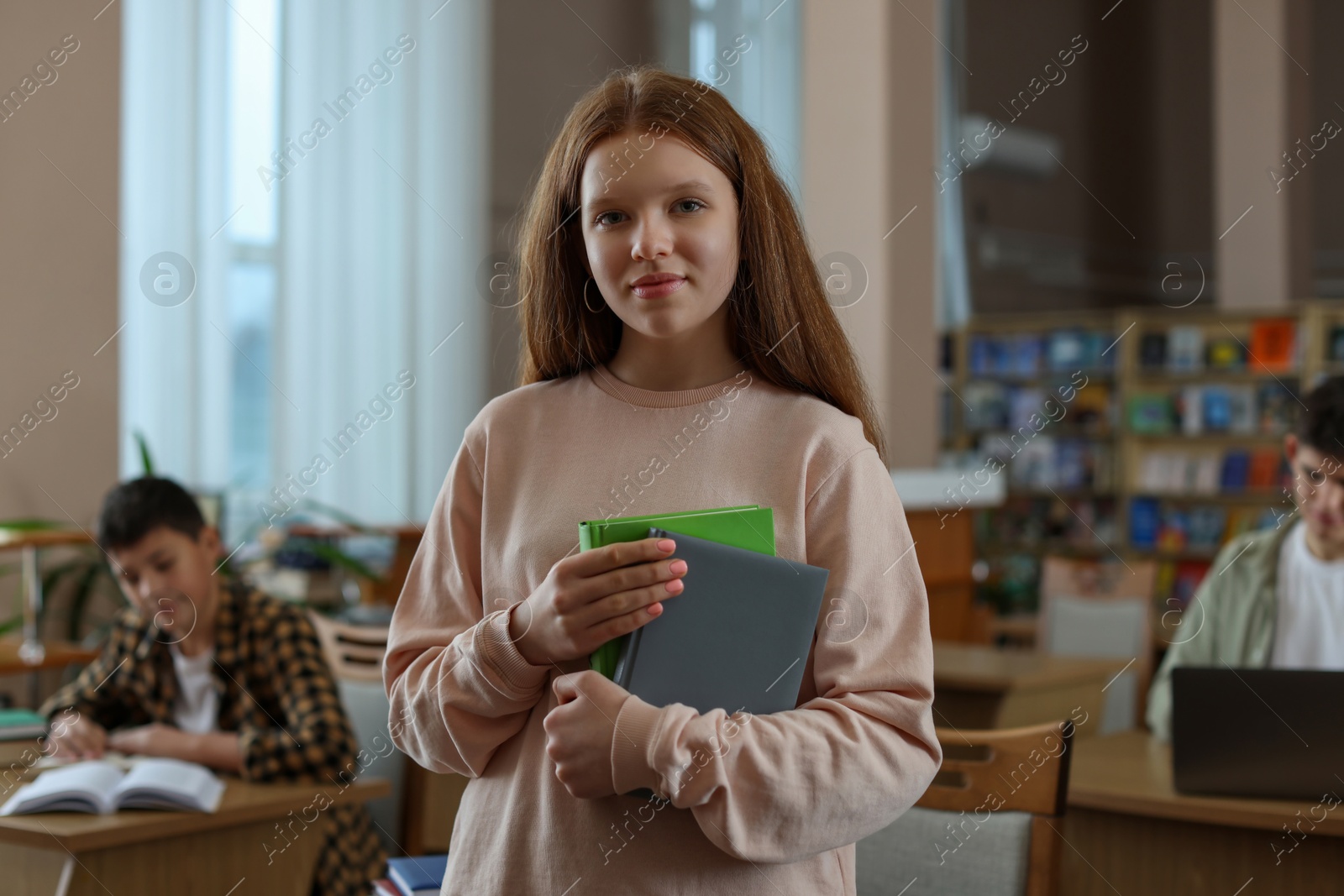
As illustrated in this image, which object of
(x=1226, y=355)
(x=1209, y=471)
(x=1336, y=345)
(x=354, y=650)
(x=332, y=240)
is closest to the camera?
(x=354, y=650)

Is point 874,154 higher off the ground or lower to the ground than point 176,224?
higher

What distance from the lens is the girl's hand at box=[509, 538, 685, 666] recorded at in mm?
919

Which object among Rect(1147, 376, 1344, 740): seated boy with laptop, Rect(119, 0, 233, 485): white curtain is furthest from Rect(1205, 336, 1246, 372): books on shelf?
Rect(119, 0, 233, 485): white curtain

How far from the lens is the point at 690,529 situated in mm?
948

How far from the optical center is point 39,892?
182cm

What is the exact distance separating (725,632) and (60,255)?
3217mm

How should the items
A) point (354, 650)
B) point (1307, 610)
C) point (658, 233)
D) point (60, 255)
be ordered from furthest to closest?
1. point (60, 255)
2. point (354, 650)
3. point (1307, 610)
4. point (658, 233)

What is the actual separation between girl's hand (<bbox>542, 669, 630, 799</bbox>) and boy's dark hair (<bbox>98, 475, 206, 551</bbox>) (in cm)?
172

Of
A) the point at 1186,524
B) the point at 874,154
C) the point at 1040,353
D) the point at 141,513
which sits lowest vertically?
the point at 1186,524

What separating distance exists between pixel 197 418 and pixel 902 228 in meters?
2.95

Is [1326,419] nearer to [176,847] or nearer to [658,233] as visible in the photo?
[658,233]

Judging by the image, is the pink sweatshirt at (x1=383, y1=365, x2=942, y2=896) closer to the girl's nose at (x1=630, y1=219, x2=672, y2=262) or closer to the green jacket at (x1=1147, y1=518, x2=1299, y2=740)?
the girl's nose at (x1=630, y1=219, x2=672, y2=262)

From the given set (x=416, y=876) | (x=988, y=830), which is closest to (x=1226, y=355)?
(x=988, y=830)

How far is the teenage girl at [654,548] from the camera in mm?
936
